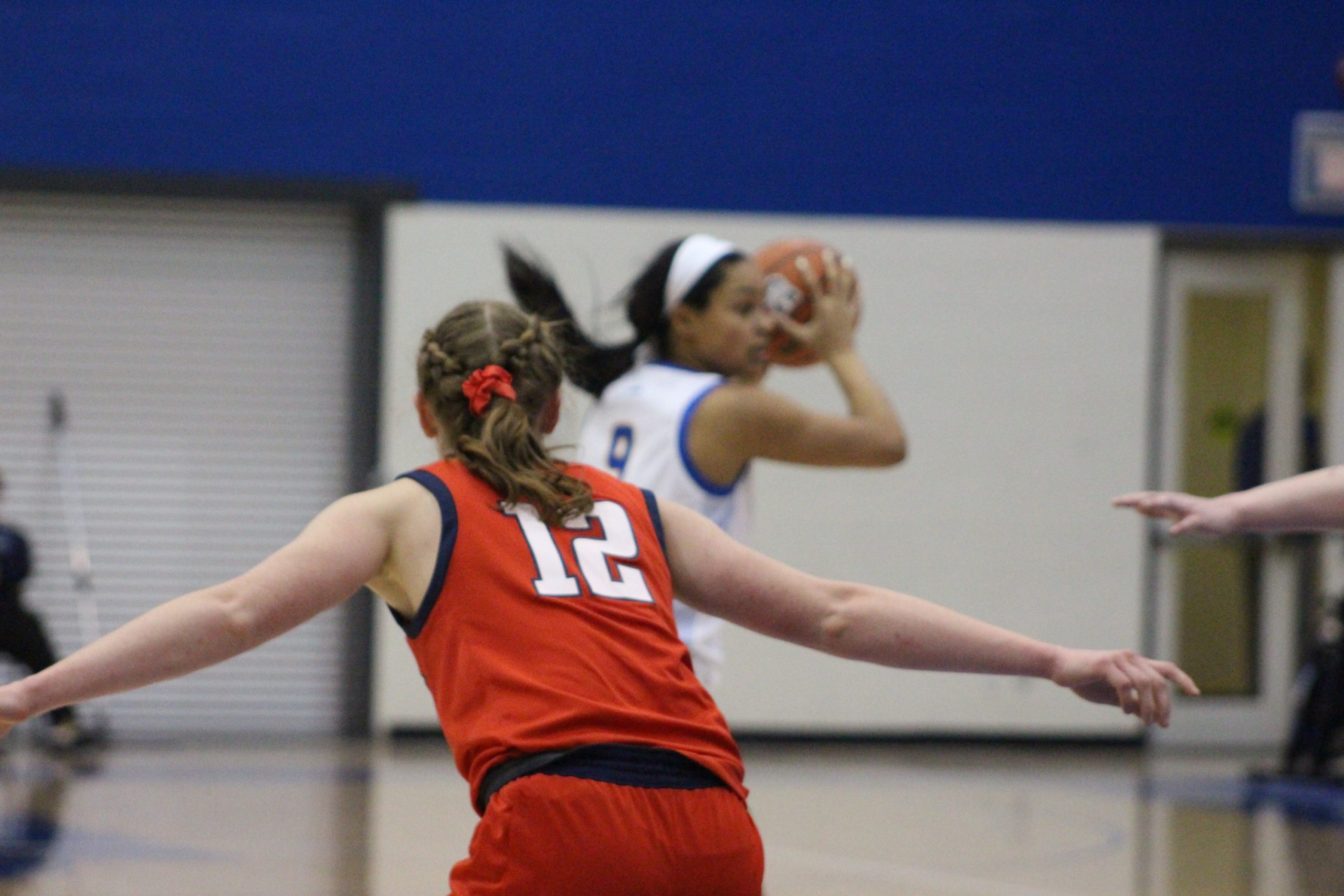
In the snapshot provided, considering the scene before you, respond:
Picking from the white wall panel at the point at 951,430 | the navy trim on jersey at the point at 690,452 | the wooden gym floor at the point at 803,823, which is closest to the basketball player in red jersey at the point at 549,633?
the navy trim on jersey at the point at 690,452

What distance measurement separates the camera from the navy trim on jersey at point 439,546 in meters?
1.86

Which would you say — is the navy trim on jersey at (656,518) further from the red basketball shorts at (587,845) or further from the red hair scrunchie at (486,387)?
the red basketball shorts at (587,845)

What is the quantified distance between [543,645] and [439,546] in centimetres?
17

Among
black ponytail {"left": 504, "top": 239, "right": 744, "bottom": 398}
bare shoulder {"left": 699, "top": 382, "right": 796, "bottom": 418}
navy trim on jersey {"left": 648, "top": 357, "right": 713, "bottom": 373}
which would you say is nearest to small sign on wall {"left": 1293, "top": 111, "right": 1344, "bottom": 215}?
black ponytail {"left": 504, "top": 239, "right": 744, "bottom": 398}

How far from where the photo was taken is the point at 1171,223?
8125 mm

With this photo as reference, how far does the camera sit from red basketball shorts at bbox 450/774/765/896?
175 centimetres

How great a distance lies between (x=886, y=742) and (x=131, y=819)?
3768 mm

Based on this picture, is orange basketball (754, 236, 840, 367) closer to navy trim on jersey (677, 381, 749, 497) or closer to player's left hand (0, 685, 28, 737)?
navy trim on jersey (677, 381, 749, 497)

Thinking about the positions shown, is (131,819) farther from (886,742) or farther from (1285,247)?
(1285,247)

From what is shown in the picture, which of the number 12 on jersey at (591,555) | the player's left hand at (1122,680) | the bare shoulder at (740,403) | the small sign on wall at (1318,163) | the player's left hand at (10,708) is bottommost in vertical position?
the player's left hand at (10,708)

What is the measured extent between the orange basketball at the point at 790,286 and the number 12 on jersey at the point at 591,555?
1848 millimetres

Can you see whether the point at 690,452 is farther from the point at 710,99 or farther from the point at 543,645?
the point at 710,99

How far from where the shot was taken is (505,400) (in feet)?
6.56

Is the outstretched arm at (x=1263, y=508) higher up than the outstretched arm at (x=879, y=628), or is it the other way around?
the outstretched arm at (x=1263, y=508)
